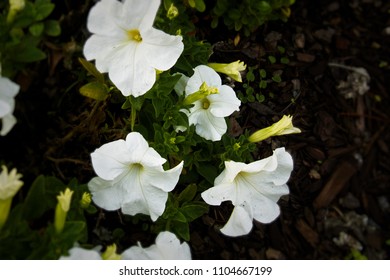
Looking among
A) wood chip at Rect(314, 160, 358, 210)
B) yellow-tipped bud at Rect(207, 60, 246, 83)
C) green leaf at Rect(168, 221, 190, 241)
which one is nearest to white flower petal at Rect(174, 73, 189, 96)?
yellow-tipped bud at Rect(207, 60, 246, 83)

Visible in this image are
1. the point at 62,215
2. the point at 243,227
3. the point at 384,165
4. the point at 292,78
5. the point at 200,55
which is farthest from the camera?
the point at 384,165

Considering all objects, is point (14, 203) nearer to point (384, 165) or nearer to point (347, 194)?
point (347, 194)

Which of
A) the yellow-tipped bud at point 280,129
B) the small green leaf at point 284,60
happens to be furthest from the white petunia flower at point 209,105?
the small green leaf at point 284,60

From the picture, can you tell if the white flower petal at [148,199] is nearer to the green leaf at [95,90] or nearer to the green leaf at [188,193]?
the green leaf at [188,193]

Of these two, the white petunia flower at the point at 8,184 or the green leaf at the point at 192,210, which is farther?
the green leaf at the point at 192,210

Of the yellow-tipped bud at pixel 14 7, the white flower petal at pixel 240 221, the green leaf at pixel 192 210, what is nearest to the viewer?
the yellow-tipped bud at pixel 14 7

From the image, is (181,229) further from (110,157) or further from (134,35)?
(134,35)

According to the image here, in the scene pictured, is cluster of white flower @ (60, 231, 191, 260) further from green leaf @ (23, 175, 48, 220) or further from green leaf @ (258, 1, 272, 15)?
green leaf @ (258, 1, 272, 15)
